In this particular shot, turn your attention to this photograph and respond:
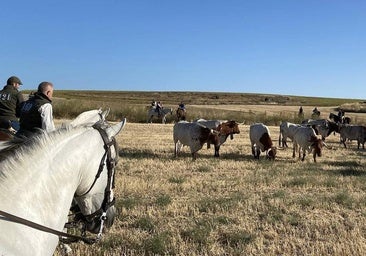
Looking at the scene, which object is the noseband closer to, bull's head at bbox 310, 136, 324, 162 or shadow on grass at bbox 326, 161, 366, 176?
shadow on grass at bbox 326, 161, 366, 176

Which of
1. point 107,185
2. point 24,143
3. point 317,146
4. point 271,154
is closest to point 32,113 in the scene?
point 107,185

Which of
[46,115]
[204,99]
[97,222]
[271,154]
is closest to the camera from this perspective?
[97,222]

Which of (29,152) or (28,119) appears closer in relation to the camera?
(29,152)

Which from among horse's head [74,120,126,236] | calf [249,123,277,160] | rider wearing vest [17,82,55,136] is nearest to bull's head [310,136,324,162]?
calf [249,123,277,160]

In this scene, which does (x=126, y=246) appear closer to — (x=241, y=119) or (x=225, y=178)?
(x=225, y=178)

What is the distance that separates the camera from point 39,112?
6.55m

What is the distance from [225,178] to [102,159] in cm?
980

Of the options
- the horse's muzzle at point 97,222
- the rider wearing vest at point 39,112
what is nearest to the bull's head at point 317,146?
the rider wearing vest at point 39,112

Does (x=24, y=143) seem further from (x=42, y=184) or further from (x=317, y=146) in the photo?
(x=317, y=146)

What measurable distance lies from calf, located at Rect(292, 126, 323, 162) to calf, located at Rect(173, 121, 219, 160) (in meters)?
3.98

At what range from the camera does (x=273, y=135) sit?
3170 centimetres

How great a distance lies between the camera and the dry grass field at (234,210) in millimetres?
7012

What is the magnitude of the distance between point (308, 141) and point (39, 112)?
15.1 metres

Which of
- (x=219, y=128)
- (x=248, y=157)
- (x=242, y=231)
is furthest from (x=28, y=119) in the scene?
(x=219, y=128)
